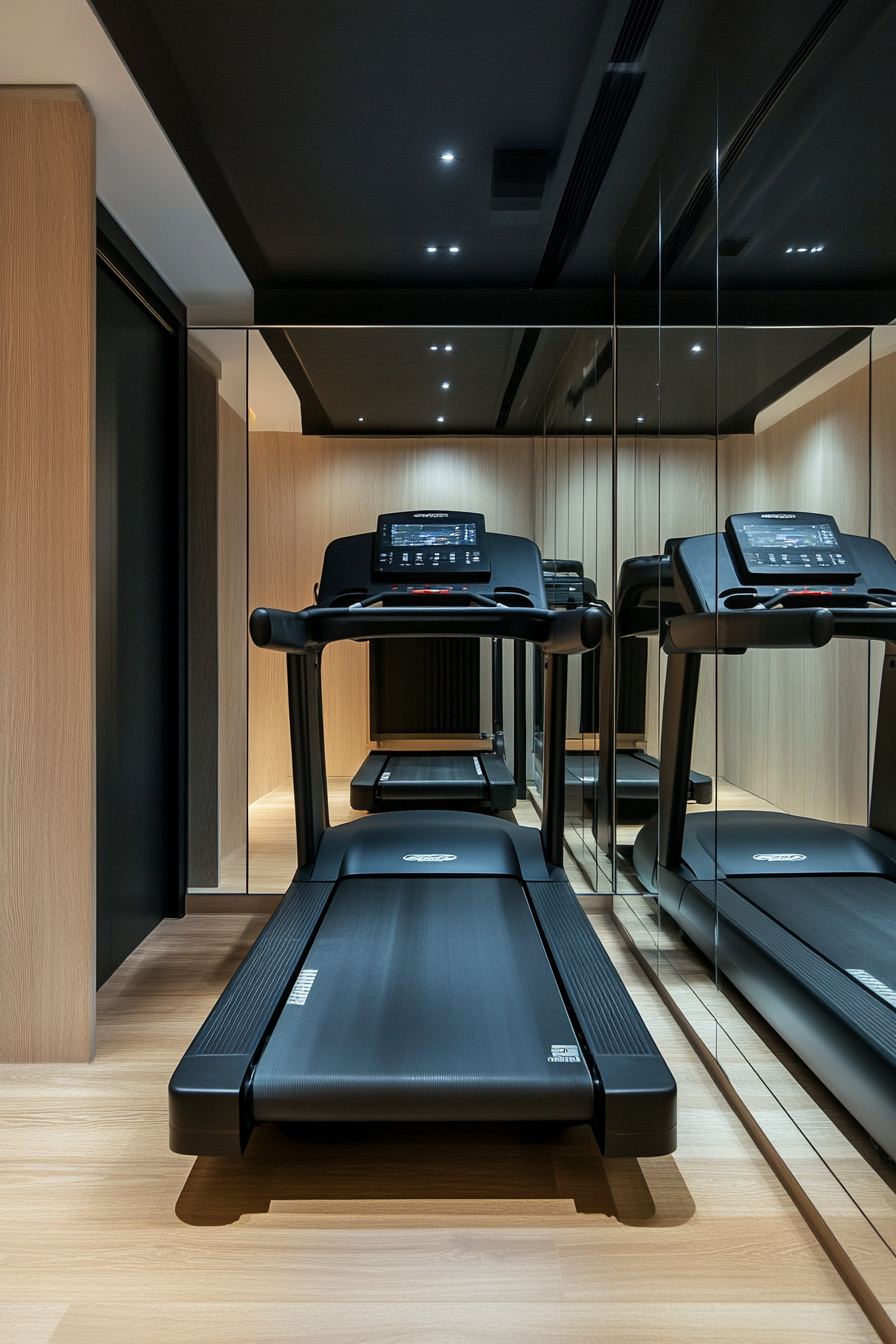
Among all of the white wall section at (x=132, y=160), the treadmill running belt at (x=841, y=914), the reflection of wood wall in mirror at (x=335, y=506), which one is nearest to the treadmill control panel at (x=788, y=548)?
the treadmill running belt at (x=841, y=914)

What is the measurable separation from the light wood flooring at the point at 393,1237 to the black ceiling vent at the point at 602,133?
8.48 feet

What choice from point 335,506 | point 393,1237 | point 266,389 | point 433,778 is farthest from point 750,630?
point 266,389

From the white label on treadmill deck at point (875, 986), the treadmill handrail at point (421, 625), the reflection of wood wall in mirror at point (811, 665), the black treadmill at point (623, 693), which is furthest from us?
the black treadmill at point (623, 693)

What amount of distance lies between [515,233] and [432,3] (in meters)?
1.03

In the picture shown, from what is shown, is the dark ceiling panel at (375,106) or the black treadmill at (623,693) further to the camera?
the black treadmill at (623,693)

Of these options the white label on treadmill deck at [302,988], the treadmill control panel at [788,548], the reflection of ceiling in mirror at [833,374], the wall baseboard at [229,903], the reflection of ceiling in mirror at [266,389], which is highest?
the reflection of ceiling in mirror at [266,389]

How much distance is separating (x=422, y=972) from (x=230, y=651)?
5.88 ft

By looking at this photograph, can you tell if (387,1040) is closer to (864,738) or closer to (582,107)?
(864,738)

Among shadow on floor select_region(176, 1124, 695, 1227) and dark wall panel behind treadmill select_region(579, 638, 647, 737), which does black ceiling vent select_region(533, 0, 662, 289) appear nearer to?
dark wall panel behind treadmill select_region(579, 638, 647, 737)

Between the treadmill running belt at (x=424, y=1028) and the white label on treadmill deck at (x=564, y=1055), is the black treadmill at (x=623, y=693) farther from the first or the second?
the white label on treadmill deck at (x=564, y=1055)

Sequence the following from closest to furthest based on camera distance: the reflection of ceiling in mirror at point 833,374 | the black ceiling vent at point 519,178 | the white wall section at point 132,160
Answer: the reflection of ceiling in mirror at point 833,374
the white wall section at point 132,160
the black ceiling vent at point 519,178

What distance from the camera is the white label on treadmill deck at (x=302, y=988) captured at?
1.92m

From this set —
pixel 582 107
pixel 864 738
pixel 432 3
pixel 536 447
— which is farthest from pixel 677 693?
pixel 432 3

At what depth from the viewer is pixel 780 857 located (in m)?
2.12
